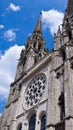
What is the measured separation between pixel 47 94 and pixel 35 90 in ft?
8.38

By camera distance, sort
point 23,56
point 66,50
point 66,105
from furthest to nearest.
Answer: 1. point 23,56
2. point 66,50
3. point 66,105

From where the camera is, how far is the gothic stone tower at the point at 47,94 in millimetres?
15398

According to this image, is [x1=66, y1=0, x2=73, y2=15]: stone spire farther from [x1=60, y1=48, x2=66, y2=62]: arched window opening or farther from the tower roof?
[x1=60, y1=48, x2=66, y2=62]: arched window opening

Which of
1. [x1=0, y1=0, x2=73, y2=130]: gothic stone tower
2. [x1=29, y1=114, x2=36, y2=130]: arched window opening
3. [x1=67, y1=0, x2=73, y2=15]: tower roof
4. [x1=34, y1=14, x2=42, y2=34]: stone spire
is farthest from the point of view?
[x1=34, y1=14, x2=42, y2=34]: stone spire

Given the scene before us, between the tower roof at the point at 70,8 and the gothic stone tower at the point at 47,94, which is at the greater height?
the tower roof at the point at 70,8

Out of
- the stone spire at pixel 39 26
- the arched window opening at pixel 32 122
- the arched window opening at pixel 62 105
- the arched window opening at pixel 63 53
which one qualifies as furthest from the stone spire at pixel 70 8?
the arched window opening at pixel 32 122

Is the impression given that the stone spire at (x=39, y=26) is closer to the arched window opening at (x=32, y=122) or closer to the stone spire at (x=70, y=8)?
the stone spire at (x=70, y=8)

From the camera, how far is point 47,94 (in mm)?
17891

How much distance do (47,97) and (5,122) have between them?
6050mm

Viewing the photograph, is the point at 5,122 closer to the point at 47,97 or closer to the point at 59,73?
the point at 47,97

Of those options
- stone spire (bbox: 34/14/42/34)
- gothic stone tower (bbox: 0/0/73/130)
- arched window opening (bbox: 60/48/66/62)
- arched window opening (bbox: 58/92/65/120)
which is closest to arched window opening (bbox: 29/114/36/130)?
gothic stone tower (bbox: 0/0/73/130)

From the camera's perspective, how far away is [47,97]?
17547 millimetres

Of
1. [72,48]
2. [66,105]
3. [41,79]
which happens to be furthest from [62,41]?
[66,105]

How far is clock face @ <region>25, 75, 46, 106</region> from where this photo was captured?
19.2 m
